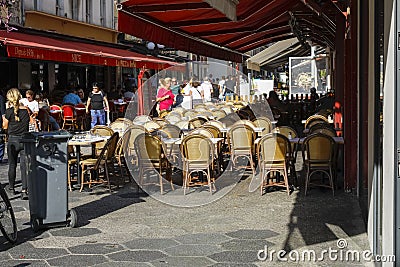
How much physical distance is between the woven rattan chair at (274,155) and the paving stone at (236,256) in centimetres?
338

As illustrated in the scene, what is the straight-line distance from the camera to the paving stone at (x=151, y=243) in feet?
23.5

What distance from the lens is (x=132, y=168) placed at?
38.6ft

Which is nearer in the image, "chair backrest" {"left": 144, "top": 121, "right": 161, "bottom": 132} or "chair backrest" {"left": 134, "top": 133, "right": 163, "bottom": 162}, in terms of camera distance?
"chair backrest" {"left": 134, "top": 133, "right": 163, "bottom": 162}

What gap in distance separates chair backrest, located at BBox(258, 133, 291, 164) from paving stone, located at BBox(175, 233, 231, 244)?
275 cm

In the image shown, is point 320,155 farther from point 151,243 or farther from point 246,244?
point 151,243

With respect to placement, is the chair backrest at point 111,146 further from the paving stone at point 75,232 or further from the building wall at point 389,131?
the building wall at point 389,131

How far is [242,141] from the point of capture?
11.8 metres

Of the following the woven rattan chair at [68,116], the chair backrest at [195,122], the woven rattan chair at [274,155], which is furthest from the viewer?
the woven rattan chair at [68,116]

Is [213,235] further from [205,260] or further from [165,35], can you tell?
[165,35]

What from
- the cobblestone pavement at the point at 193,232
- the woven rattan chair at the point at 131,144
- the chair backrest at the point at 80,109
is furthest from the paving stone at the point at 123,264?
the chair backrest at the point at 80,109

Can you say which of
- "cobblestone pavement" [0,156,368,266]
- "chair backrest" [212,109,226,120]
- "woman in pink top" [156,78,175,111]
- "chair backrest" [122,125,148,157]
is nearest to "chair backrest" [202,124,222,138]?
"chair backrest" [122,125,148,157]

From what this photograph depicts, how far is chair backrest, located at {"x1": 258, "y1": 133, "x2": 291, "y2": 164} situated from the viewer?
10031 mm

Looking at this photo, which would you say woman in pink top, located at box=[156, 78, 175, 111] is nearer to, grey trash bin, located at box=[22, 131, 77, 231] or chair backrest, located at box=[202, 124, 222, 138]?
chair backrest, located at box=[202, 124, 222, 138]

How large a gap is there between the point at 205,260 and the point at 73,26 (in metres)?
24.7
